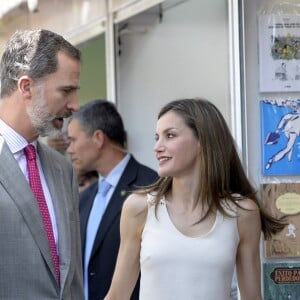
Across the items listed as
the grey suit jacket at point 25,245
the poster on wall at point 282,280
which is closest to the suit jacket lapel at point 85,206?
the poster on wall at point 282,280

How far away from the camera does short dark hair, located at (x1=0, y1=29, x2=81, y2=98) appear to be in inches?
122

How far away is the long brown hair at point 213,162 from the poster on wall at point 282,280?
71cm

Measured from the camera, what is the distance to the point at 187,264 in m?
3.24

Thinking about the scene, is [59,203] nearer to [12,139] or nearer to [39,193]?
[39,193]

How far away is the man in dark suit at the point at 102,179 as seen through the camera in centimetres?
484

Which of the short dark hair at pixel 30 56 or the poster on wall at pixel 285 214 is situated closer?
the short dark hair at pixel 30 56

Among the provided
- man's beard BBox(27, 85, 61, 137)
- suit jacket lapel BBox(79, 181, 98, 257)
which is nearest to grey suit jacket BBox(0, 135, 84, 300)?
man's beard BBox(27, 85, 61, 137)

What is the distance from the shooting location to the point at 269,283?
165 inches

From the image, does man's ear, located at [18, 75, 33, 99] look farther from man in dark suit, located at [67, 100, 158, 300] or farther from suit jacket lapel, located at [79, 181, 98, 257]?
suit jacket lapel, located at [79, 181, 98, 257]

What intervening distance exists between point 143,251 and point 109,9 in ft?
13.3

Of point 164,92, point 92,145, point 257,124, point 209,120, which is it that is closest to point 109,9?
point 164,92

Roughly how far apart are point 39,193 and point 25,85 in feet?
1.27

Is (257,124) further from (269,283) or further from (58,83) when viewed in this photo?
(58,83)

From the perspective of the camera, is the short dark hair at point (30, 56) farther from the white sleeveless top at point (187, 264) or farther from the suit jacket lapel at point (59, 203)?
the white sleeveless top at point (187, 264)
